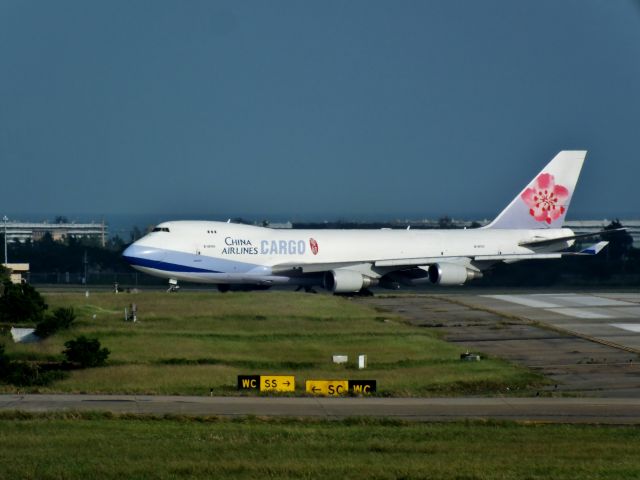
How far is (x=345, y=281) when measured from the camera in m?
73.1

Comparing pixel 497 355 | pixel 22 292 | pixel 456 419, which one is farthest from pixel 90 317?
pixel 456 419

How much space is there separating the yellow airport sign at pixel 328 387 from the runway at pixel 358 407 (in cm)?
149

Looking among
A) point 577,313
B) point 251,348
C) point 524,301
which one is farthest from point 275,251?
point 251,348

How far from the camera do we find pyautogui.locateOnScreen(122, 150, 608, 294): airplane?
71500 millimetres

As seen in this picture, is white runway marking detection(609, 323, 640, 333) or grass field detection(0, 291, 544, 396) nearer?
grass field detection(0, 291, 544, 396)

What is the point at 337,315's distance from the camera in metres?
59.2

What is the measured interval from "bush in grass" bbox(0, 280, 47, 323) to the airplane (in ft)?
53.6

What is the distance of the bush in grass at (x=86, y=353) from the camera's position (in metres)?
38.9

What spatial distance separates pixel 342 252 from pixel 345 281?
2846 millimetres

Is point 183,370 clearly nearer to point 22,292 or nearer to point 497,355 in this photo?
point 497,355

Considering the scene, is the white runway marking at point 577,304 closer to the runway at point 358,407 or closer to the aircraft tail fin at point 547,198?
the aircraft tail fin at point 547,198

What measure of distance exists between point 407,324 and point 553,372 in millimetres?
17493

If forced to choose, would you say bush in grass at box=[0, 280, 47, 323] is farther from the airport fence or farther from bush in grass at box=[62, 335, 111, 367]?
the airport fence

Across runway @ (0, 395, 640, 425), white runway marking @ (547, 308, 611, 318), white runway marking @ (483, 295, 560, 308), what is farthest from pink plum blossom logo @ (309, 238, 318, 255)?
runway @ (0, 395, 640, 425)
